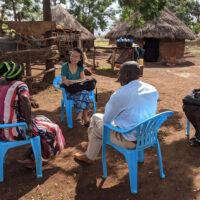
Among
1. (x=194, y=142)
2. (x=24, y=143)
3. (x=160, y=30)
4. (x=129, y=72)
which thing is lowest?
(x=194, y=142)

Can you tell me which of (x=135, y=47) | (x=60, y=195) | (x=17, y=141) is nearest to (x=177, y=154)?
(x=60, y=195)

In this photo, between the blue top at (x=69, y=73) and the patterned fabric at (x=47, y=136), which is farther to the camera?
the blue top at (x=69, y=73)

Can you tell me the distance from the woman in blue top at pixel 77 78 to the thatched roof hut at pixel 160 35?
472 inches

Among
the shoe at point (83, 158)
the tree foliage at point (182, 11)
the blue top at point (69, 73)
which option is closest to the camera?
the shoe at point (83, 158)

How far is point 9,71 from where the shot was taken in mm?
2354

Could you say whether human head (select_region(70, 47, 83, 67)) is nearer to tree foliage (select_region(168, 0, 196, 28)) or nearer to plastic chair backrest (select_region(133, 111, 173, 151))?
plastic chair backrest (select_region(133, 111, 173, 151))

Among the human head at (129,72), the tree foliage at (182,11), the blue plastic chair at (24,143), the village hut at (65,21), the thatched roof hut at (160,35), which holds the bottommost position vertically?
the blue plastic chair at (24,143)

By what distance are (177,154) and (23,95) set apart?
2324mm

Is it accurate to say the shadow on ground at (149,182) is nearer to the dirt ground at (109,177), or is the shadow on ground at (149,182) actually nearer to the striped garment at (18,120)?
the dirt ground at (109,177)

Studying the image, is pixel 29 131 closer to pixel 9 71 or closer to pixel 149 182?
pixel 9 71

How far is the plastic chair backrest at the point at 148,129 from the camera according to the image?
216 centimetres

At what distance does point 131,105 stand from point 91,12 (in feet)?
82.2

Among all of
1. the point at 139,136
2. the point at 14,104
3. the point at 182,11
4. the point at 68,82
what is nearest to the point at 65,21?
the point at 68,82

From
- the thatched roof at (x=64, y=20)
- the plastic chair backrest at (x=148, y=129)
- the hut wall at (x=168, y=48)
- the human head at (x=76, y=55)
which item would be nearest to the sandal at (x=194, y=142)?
the plastic chair backrest at (x=148, y=129)
